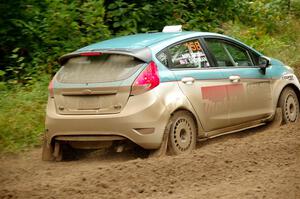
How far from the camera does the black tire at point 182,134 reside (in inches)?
288

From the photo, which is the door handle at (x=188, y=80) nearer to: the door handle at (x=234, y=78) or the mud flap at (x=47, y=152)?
the door handle at (x=234, y=78)

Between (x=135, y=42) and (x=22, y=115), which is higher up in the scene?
(x=135, y=42)

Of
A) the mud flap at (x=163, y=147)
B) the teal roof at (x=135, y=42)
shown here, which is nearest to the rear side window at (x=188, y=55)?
the teal roof at (x=135, y=42)

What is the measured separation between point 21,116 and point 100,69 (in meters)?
2.39

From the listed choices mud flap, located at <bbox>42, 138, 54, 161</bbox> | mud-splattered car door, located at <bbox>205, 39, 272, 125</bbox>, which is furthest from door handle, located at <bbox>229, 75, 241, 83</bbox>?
mud flap, located at <bbox>42, 138, 54, 161</bbox>

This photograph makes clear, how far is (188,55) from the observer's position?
7.93m

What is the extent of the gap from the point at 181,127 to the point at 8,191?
241 cm

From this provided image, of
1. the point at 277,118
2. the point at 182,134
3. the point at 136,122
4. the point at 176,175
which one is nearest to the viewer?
the point at 176,175

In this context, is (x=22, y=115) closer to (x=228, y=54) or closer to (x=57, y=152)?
(x=57, y=152)

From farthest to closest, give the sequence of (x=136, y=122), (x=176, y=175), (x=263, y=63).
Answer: (x=263, y=63) < (x=136, y=122) < (x=176, y=175)

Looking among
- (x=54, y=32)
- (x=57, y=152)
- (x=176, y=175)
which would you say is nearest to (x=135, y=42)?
(x=57, y=152)

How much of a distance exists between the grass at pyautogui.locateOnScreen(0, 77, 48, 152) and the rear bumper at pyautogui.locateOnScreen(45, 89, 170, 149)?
5.55 ft

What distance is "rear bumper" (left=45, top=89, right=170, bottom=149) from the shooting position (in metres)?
7.04

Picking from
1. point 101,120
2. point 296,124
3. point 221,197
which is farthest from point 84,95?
point 296,124
